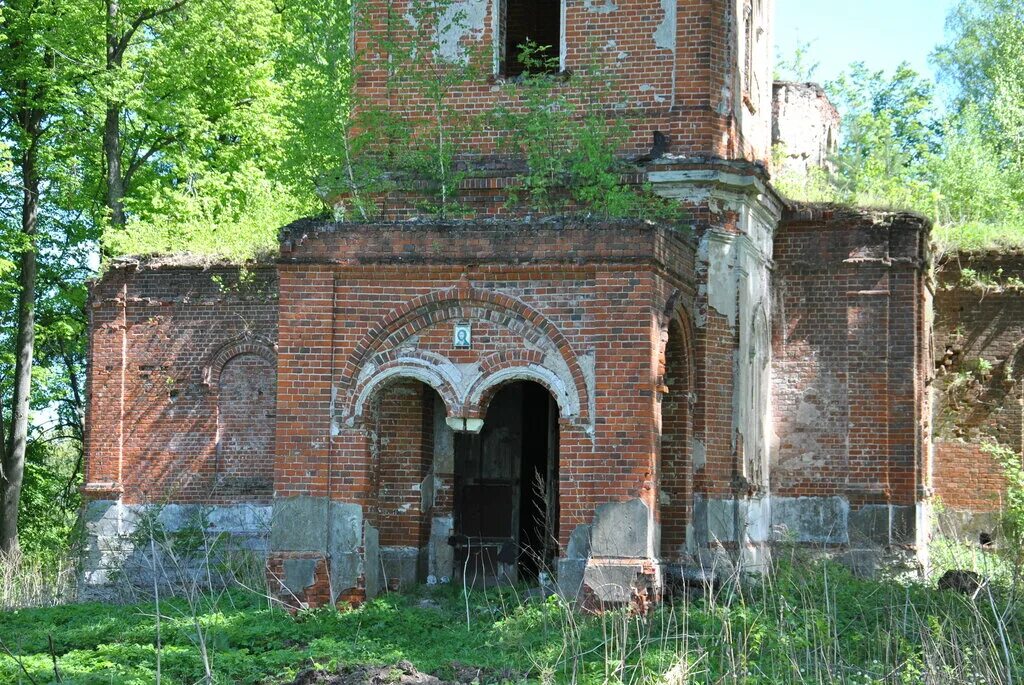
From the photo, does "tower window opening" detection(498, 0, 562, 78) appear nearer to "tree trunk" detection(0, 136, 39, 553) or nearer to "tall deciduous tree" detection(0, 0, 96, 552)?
"tall deciduous tree" detection(0, 0, 96, 552)

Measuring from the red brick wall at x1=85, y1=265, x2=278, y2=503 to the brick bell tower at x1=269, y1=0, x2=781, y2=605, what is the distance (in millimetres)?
4587

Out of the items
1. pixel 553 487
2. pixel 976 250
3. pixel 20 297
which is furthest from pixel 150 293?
pixel 976 250

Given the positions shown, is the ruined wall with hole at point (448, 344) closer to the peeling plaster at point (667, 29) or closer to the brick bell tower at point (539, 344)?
the brick bell tower at point (539, 344)

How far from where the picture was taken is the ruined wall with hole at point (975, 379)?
63.6 feet

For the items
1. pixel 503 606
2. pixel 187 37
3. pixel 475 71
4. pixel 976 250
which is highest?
pixel 187 37

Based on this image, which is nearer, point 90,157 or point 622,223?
point 622,223

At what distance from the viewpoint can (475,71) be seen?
16.5 metres

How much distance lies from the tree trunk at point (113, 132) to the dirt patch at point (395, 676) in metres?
14.4

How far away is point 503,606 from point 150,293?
30.5ft

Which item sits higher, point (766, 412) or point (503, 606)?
point (766, 412)

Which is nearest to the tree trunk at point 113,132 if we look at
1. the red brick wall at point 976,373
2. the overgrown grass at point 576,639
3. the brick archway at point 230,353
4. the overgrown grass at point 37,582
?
the brick archway at point 230,353

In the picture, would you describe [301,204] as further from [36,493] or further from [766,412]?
[766,412]

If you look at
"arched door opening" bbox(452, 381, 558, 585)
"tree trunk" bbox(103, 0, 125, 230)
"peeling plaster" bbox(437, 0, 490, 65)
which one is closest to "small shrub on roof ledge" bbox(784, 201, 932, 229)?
"arched door opening" bbox(452, 381, 558, 585)

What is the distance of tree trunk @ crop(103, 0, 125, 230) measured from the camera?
79.0 feet
